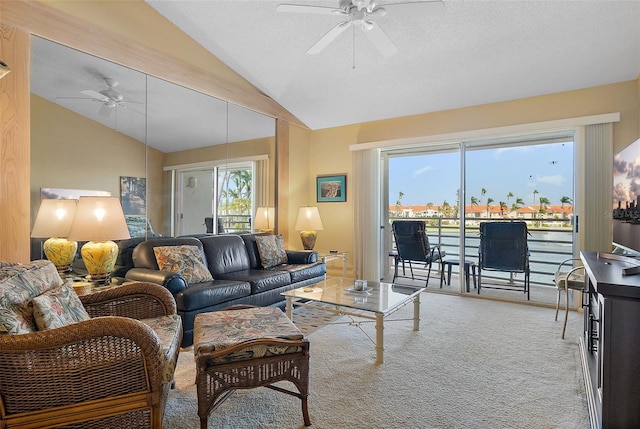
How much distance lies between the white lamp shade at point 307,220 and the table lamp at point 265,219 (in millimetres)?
377

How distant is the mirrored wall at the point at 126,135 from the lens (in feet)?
8.96

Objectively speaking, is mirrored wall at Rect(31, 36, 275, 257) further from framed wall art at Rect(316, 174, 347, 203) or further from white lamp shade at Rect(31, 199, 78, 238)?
framed wall art at Rect(316, 174, 347, 203)

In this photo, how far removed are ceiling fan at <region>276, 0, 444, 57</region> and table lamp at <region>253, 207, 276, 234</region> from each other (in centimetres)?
248

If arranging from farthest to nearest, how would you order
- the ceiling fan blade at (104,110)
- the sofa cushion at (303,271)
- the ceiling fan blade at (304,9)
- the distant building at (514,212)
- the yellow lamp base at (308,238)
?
the yellow lamp base at (308,238), the distant building at (514,212), the sofa cushion at (303,271), the ceiling fan blade at (104,110), the ceiling fan blade at (304,9)

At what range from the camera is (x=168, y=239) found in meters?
3.51

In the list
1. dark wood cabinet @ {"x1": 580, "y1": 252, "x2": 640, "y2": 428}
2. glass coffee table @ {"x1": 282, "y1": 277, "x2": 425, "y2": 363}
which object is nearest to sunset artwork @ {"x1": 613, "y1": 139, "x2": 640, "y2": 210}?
dark wood cabinet @ {"x1": 580, "y1": 252, "x2": 640, "y2": 428}

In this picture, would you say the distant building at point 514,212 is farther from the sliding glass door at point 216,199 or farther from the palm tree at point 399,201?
the sliding glass door at point 216,199

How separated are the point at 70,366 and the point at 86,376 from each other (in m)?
0.07

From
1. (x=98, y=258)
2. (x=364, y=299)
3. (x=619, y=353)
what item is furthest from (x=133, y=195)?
(x=619, y=353)

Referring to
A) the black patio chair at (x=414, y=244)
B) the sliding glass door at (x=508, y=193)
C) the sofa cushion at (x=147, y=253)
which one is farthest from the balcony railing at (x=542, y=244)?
the sofa cushion at (x=147, y=253)

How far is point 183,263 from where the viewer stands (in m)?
3.20

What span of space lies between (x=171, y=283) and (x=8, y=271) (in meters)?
1.26

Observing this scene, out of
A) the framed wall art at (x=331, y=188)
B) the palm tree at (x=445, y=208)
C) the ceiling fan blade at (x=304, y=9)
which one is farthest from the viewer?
the framed wall art at (x=331, y=188)

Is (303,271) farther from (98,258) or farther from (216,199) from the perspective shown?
(98,258)
